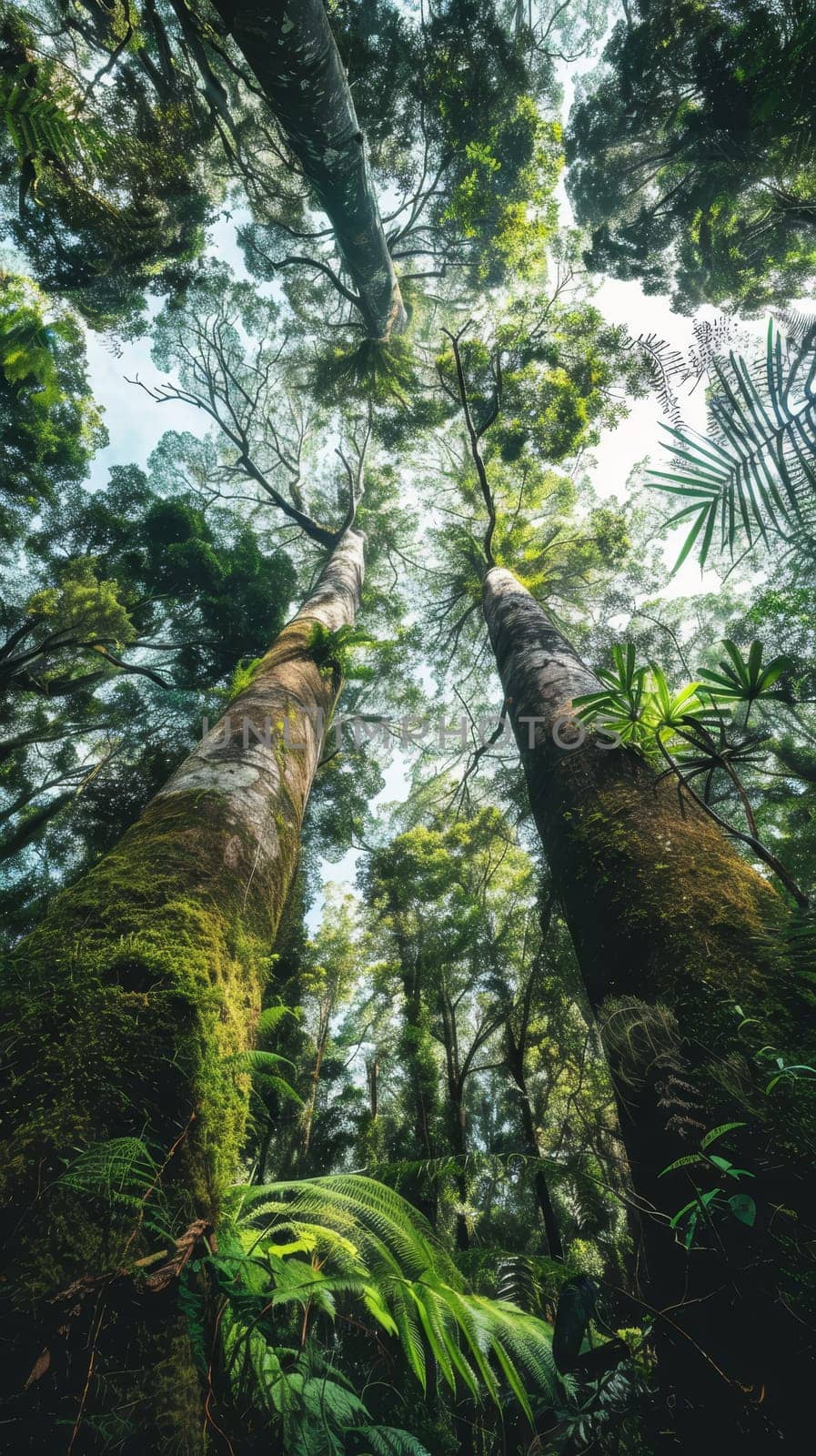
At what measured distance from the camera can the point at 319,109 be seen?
616 cm

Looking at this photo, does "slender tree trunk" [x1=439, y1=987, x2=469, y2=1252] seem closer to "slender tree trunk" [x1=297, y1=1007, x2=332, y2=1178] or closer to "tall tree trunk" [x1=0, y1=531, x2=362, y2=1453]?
"slender tree trunk" [x1=297, y1=1007, x2=332, y2=1178]

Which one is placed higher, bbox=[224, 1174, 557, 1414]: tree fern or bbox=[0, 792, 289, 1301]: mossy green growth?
bbox=[0, 792, 289, 1301]: mossy green growth

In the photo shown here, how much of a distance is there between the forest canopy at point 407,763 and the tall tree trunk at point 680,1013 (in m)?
0.01

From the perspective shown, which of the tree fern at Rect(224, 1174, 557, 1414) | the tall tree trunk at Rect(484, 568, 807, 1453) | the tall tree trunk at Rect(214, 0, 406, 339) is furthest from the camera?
the tall tree trunk at Rect(214, 0, 406, 339)

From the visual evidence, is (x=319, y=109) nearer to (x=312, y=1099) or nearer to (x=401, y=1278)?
(x=401, y=1278)

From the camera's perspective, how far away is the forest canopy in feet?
4.23

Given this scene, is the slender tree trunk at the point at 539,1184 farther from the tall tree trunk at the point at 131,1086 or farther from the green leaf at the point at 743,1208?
the tall tree trunk at the point at 131,1086

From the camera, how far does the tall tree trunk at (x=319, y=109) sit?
5.12 metres

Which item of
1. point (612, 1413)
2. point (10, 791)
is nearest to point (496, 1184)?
point (10, 791)

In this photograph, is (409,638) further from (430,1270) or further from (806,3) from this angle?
(430,1270)

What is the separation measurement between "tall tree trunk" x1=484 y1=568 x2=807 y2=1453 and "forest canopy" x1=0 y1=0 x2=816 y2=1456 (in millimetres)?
11

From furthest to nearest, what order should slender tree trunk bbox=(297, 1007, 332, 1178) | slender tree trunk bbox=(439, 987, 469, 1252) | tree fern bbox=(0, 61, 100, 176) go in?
slender tree trunk bbox=(297, 1007, 332, 1178) < slender tree trunk bbox=(439, 987, 469, 1252) < tree fern bbox=(0, 61, 100, 176)

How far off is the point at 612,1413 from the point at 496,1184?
11.6m

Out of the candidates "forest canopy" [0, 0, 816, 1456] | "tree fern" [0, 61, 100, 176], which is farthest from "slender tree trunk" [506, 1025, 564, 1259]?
"tree fern" [0, 61, 100, 176]
